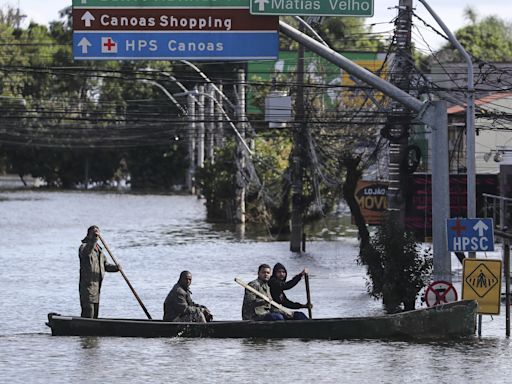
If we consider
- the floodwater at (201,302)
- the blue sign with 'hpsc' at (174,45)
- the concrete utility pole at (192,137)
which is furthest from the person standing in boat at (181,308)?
the concrete utility pole at (192,137)

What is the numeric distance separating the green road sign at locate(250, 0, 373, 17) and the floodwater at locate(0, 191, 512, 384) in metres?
5.80

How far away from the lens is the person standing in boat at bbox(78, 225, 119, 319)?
26188mm

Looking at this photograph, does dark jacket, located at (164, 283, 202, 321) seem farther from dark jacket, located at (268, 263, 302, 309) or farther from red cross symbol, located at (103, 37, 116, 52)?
red cross symbol, located at (103, 37, 116, 52)

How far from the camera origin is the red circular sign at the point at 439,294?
91.7ft

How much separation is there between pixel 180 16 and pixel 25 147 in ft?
354

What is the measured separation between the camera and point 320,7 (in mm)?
26047

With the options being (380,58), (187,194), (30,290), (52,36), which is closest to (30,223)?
(380,58)

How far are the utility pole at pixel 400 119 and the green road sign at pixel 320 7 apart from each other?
565cm

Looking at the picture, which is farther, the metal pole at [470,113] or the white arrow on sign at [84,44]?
the metal pole at [470,113]

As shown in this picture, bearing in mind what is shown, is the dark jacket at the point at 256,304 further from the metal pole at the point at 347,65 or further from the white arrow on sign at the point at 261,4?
the white arrow on sign at the point at 261,4

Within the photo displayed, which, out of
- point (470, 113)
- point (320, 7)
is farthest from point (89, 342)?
point (470, 113)

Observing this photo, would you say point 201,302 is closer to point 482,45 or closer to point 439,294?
point 439,294

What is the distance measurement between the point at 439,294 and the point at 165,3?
753 centimetres

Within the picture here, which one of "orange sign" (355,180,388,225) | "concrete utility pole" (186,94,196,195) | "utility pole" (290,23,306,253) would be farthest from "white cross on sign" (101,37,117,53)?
"concrete utility pole" (186,94,196,195)
